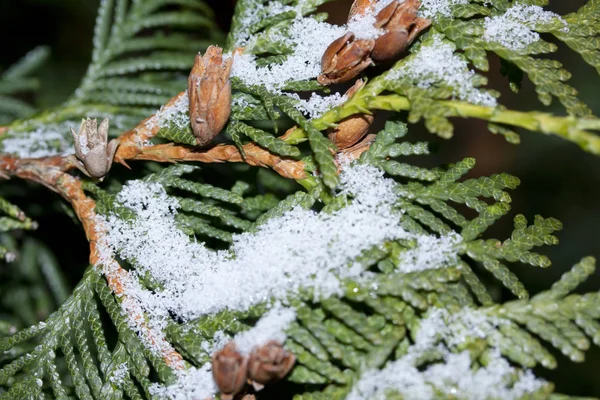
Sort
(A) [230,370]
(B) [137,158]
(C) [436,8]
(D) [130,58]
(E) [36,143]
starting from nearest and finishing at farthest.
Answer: (A) [230,370] < (C) [436,8] < (B) [137,158] < (E) [36,143] < (D) [130,58]

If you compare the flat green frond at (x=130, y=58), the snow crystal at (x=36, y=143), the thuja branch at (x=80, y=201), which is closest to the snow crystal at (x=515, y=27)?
the thuja branch at (x=80, y=201)

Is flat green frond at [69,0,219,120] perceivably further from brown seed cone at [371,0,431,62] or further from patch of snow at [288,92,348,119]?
brown seed cone at [371,0,431,62]

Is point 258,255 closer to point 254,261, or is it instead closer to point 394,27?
point 254,261

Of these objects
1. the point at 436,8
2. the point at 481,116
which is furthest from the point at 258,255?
the point at 436,8

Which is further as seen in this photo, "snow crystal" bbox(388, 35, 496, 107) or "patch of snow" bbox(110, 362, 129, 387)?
"patch of snow" bbox(110, 362, 129, 387)

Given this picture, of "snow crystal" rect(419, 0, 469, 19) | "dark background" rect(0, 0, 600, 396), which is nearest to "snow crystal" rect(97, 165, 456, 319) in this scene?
"snow crystal" rect(419, 0, 469, 19)
